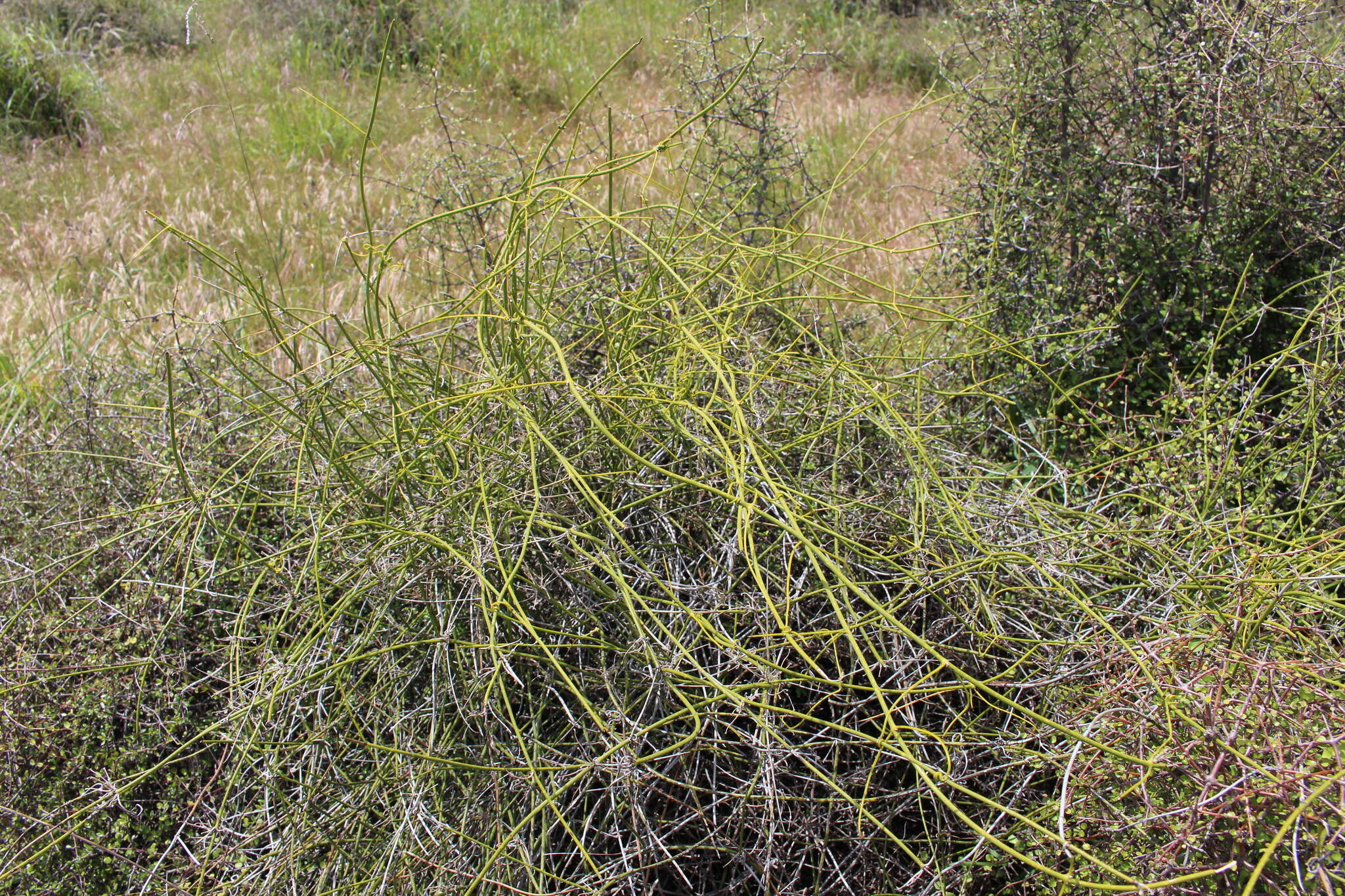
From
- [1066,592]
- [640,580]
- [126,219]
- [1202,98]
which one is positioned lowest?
[126,219]

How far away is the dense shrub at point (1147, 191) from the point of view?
7.30 ft

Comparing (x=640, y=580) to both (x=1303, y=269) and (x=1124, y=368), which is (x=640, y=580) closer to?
(x=1124, y=368)

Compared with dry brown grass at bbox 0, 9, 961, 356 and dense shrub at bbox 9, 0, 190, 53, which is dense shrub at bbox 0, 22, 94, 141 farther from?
dense shrub at bbox 9, 0, 190, 53

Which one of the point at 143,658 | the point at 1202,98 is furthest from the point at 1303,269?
the point at 143,658

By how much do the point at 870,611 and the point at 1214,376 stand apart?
3.32ft

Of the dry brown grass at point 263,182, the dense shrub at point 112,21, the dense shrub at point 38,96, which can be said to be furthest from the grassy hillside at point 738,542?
the dense shrub at point 112,21

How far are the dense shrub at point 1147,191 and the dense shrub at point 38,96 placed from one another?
12.4ft

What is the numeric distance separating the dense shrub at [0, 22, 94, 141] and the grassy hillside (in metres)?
1.87

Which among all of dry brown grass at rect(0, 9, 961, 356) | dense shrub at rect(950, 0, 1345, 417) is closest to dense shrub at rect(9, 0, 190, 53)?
dry brown grass at rect(0, 9, 961, 356)

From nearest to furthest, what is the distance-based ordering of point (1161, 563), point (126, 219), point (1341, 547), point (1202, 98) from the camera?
point (1341, 547) → point (1161, 563) → point (1202, 98) → point (126, 219)

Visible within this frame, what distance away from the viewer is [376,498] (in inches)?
66.9

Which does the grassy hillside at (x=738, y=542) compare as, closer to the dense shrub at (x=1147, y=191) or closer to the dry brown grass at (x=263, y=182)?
the dense shrub at (x=1147, y=191)

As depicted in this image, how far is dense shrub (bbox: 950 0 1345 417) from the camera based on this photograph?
7.30ft

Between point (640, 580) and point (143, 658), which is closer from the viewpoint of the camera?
point (640, 580)
